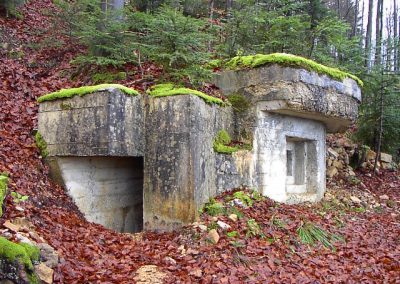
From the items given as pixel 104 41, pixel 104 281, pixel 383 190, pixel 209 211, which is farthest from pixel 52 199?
pixel 383 190

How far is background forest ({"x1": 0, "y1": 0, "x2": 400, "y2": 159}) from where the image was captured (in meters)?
6.90

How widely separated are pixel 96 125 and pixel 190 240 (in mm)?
2157

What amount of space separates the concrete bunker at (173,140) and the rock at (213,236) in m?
0.43

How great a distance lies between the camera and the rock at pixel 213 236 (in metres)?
5.30

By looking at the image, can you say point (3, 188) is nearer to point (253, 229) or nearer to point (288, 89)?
point (253, 229)

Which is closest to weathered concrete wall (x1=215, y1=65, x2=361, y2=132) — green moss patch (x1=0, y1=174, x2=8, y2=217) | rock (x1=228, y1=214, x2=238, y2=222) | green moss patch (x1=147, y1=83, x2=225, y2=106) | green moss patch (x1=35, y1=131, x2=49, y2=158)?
green moss patch (x1=147, y1=83, x2=225, y2=106)

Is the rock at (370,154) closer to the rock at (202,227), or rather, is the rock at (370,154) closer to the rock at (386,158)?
the rock at (386,158)

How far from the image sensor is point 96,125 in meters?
5.71

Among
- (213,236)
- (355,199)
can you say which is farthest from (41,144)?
(355,199)

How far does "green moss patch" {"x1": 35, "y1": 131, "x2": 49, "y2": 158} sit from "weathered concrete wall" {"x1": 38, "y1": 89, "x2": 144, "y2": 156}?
0.06 metres

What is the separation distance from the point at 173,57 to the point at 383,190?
8.22 metres

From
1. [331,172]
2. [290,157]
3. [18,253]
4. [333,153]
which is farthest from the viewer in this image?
[333,153]

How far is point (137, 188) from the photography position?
731 centimetres

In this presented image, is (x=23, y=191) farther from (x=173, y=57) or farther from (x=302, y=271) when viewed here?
(x=302, y=271)
